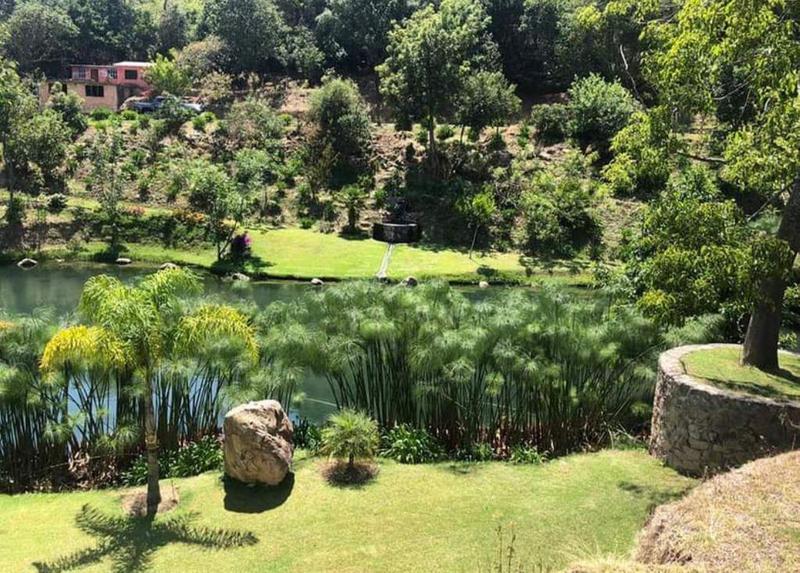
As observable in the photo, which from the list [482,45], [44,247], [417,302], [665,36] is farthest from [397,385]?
[482,45]

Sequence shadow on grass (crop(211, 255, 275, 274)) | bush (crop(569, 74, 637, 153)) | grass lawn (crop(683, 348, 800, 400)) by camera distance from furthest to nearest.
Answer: bush (crop(569, 74, 637, 153)), shadow on grass (crop(211, 255, 275, 274)), grass lawn (crop(683, 348, 800, 400))

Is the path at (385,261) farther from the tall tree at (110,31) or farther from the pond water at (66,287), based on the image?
the tall tree at (110,31)

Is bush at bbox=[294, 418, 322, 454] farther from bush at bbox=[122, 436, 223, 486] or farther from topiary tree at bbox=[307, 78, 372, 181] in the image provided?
topiary tree at bbox=[307, 78, 372, 181]

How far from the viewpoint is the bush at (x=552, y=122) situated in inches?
1634

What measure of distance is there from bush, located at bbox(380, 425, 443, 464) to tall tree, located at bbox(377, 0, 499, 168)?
1114 inches

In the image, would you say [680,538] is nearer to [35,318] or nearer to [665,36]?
[665,36]

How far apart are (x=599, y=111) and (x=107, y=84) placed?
37.2 meters

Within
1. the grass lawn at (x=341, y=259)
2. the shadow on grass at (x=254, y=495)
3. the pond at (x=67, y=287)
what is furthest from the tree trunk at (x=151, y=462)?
the grass lawn at (x=341, y=259)

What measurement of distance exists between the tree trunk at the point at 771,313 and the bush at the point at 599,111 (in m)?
29.2

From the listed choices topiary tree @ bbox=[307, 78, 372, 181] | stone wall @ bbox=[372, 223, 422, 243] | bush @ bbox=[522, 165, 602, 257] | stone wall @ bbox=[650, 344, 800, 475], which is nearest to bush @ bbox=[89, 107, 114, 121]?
topiary tree @ bbox=[307, 78, 372, 181]

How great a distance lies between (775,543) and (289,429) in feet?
24.5

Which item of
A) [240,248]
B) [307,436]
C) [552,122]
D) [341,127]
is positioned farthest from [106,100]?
[307,436]

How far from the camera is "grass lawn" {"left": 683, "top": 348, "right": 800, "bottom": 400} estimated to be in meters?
10.3

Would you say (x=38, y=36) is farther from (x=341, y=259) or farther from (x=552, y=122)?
(x=552, y=122)
